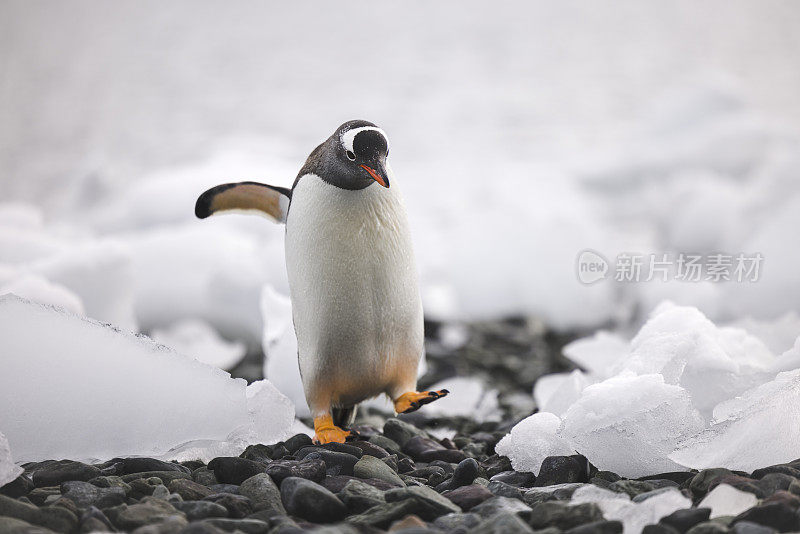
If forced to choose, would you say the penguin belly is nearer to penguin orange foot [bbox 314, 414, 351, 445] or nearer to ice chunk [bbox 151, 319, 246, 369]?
penguin orange foot [bbox 314, 414, 351, 445]

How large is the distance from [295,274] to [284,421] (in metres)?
0.37

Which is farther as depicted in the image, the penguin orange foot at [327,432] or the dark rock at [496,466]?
the penguin orange foot at [327,432]

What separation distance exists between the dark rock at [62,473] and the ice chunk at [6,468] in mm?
71

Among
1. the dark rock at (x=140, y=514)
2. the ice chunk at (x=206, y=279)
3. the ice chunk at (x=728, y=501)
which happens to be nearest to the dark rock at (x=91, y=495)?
the dark rock at (x=140, y=514)

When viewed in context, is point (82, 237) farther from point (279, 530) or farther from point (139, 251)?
point (279, 530)

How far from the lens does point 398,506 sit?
52.3 inches

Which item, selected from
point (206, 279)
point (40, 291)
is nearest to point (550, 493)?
point (40, 291)

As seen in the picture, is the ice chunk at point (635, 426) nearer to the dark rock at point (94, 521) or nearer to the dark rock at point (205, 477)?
the dark rock at point (205, 477)

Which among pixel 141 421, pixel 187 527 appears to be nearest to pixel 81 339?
pixel 141 421

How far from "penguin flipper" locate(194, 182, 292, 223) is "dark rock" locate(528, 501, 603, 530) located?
45.0 inches

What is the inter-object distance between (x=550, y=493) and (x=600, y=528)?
0.27m

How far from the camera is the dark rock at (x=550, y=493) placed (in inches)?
57.9

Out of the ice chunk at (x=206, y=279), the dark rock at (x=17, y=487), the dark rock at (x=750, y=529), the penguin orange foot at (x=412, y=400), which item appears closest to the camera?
the dark rock at (x=750, y=529)

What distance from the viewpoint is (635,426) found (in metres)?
1.58
